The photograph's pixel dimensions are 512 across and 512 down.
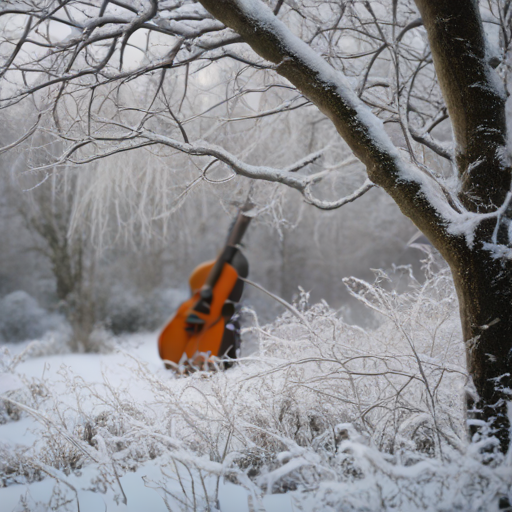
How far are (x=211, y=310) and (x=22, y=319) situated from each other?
330 centimetres

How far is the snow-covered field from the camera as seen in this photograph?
846 millimetres

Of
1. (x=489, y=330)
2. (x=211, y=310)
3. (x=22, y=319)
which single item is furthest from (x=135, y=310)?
(x=489, y=330)

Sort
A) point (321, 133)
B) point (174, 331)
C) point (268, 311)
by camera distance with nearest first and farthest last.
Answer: point (174, 331) < point (321, 133) < point (268, 311)

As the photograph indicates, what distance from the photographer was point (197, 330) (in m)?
Answer: 2.78

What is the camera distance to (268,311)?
5.00 m

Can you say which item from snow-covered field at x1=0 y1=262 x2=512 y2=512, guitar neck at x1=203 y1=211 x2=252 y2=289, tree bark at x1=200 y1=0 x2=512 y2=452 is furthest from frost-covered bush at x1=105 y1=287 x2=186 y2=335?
tree bark at x1=200 y1=0 x2=512 y2=452

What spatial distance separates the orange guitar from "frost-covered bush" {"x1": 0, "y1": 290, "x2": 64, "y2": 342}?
2839 mm

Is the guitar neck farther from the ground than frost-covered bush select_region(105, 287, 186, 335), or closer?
farther from the ground

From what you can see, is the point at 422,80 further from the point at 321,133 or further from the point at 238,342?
the point at 238,342

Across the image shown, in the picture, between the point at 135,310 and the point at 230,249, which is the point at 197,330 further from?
the point at 135,310

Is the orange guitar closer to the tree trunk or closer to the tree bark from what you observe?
the tree bark

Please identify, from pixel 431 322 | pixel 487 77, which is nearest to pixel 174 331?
pixel 431 322

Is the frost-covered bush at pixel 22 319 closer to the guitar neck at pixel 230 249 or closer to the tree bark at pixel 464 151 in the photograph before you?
the guitar neck at pixel 230 249

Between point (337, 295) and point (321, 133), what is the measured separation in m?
2.68
